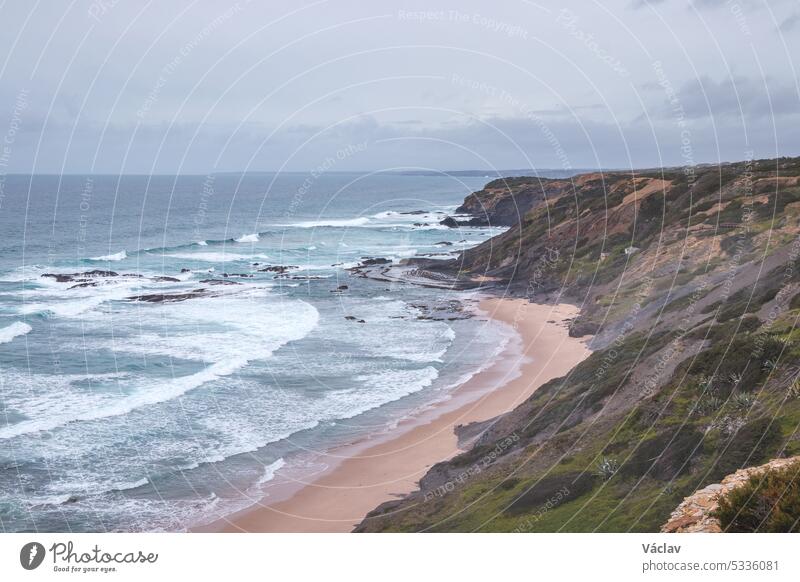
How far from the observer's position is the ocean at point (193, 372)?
25.7 meters

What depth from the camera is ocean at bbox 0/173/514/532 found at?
84.4ft

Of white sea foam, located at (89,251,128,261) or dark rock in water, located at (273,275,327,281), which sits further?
white sea foam, located at (89,251,128,261)

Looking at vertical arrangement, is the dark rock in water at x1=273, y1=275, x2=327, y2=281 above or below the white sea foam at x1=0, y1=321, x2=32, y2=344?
above

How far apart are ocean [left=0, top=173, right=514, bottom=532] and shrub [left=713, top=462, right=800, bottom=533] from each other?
16.6 meters

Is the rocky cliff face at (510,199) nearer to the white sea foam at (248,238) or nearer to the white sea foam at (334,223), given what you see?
the white sea foam at (334,223)

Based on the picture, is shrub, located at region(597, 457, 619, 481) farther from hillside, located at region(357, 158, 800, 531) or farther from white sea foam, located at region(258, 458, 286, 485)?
white sea foam, located at region(258, 458, 286, 485)

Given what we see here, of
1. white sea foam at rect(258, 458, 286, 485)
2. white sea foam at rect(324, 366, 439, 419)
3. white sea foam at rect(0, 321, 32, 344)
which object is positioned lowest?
white sea foam at rect(258, 458, 286, 485)

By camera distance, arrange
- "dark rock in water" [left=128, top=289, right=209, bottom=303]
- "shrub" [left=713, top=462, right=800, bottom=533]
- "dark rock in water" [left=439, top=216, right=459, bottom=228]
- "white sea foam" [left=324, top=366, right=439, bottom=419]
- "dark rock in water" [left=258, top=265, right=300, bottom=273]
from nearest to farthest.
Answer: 1. "shrub" [left=713, top=462, right=800, bottom=533]
2. "white sea foam" [left=324, top=366, right=439, bottom=419]
3. "dark rock in water" [left=128, top=289, right=209, bottom=303]
4. "dark rock in water" [left=258, top=265, right=300, bottom=273]
5. "dark rock in water" [left=439, top=216, right=459, bottom=228]

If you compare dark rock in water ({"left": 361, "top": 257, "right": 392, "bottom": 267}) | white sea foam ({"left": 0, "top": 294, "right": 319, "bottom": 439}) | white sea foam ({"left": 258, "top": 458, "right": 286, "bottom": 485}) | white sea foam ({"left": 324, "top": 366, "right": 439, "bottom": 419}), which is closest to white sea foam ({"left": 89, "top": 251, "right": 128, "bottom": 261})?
dark rock in water ({"left": 361, "top": 257, "right": 392, "bottom": 267})

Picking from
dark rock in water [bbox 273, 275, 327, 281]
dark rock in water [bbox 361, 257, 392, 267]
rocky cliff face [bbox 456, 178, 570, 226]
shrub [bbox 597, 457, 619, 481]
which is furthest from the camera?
rocky cliff face [bbox 456, 178, 570, 226]

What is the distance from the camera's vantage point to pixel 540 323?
5109 cm

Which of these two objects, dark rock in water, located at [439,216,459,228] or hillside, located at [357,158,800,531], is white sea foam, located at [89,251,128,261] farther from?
hillside, located at [357,158,800,531]

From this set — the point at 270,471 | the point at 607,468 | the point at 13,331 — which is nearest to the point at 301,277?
the point at 13,331

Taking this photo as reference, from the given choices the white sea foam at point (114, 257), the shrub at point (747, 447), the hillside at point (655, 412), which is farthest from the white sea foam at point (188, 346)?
the white sea foam at point (114, 257)
